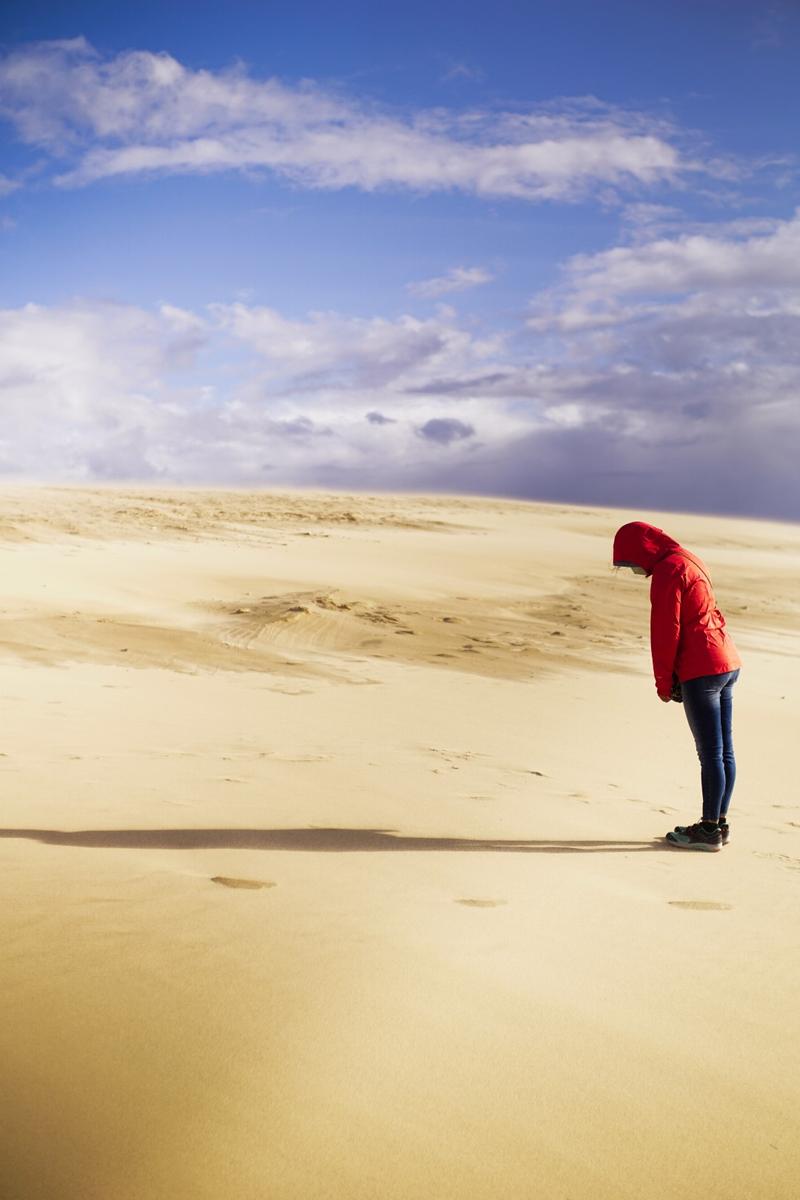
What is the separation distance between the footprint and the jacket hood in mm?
2434

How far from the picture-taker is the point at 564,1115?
223cm

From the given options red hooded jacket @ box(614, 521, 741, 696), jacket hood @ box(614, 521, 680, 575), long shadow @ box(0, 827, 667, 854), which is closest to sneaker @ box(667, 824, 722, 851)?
long shadow @ box(0, 827, 667, 854)

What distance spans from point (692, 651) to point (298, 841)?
7.34ft

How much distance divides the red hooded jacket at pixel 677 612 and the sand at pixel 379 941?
1.01 m

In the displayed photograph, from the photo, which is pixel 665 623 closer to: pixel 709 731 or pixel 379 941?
pixel 709 731

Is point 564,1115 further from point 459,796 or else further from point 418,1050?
point 459,796

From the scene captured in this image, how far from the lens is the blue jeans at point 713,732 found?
16.4 feet

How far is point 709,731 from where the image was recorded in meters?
5.04

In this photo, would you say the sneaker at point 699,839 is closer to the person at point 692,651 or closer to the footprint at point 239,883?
the person at point 692,651

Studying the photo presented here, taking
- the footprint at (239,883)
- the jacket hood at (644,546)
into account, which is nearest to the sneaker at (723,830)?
the jacket hood at (644,546)

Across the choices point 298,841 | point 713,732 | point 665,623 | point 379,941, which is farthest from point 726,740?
point 379,941

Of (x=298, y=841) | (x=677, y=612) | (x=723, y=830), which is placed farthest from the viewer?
(x=723, y=830)

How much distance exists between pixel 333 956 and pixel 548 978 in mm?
690

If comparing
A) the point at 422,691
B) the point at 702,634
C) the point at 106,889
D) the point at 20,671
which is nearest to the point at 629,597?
the point at 422,691
